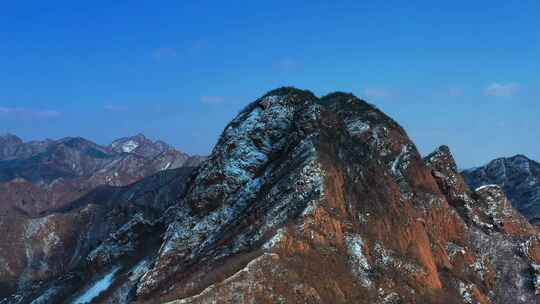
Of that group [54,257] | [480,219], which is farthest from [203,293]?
[54,257]

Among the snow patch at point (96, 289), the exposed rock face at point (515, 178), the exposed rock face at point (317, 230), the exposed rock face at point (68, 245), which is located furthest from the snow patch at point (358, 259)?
the exposed rock face at point (515, 178)

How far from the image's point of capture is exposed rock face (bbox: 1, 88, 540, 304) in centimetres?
3906

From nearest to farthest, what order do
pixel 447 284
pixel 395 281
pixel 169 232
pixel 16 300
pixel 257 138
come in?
1. pixel 395 281
2. pixel 447 284
3. pixel 169 232
4. pixel 257 138
5. pixel 16 300

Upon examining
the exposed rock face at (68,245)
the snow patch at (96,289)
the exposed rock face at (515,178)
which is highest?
the exposed rock face at (515,178)

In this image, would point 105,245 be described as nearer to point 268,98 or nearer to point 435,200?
point 268,98

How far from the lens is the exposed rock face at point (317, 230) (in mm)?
39062

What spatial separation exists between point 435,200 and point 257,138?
21867 millimetres

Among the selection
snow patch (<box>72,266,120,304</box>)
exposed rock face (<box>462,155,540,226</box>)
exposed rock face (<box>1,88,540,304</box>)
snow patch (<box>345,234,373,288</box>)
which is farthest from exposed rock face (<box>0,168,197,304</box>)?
exposed rock face (<box>462,155,540,226</box>)

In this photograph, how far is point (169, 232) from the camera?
5781cm

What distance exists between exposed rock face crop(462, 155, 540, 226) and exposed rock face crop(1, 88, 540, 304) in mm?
86158

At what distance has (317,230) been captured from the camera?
42.5 meters

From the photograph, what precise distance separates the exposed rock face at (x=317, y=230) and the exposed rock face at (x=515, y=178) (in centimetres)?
8616

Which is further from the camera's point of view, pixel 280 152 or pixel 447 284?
pixel 280 152

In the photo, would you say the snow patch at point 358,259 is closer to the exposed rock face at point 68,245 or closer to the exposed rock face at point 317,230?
the exposed rock face at point 317,230
